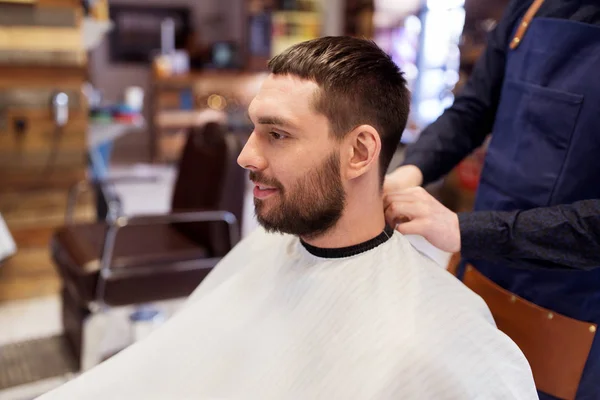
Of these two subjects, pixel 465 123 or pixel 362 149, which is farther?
pixel 465 123

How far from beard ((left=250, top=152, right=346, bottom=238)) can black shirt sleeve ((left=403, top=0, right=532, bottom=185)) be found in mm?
318

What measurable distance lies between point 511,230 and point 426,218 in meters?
0.15

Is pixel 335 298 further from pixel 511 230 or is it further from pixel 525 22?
pixel 525 22

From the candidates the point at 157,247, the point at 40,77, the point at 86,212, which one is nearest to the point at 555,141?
the point at 157,247

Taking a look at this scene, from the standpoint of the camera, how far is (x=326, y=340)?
938 millimetres

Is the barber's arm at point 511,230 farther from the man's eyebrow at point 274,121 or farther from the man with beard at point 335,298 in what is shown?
the man's eyebrow at point 274,121

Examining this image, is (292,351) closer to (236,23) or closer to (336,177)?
(336,177)

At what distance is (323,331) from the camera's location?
→ 95 cm

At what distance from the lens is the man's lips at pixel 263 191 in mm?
954

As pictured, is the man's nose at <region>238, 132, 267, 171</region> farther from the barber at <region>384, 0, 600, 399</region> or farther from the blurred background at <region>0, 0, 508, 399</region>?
the blurred background at <region>0, 0, 508, 399</region>

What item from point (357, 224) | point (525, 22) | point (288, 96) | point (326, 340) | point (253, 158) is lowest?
point (326, 340)

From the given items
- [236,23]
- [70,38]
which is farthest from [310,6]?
[70,38]

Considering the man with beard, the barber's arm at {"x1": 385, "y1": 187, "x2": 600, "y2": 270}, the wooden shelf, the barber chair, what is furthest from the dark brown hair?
the wooden shelf

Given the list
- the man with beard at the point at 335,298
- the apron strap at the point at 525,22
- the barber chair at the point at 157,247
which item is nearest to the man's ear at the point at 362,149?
the man with beard at the point at 335,298
